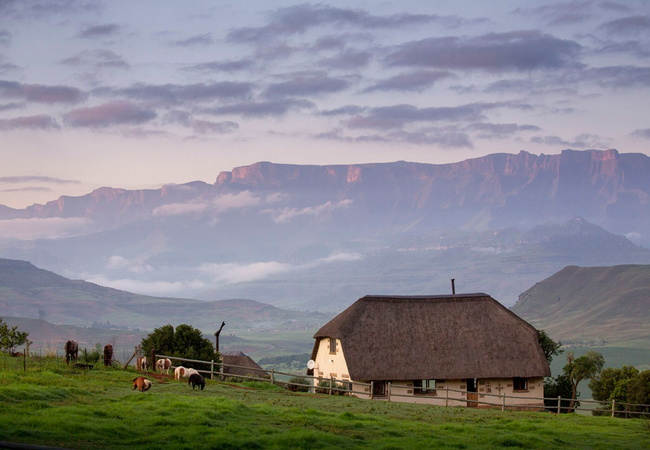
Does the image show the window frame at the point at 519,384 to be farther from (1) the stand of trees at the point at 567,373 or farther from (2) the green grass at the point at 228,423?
(2) the green grass at the point at 228,423

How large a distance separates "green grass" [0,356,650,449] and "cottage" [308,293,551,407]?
15958 mm

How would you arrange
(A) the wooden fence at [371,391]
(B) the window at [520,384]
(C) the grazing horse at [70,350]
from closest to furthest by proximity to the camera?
(C) the grazing horse at [70,350] → (A) the wooden fence at [371,391] → (B) the window at [520,384]

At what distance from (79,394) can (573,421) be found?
1940 centimetres

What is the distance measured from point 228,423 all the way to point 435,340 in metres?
30.4

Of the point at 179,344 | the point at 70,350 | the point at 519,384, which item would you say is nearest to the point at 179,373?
the point at 70,350

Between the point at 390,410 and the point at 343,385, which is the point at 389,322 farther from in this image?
the point at 390,410

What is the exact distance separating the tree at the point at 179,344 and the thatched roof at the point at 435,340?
876 cm

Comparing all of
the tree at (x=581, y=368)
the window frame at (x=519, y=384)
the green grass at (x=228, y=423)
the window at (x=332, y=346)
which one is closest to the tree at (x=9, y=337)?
the green grass at (x=228, y=423)

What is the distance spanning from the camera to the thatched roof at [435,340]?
4747cm

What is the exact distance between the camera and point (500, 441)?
22.1m

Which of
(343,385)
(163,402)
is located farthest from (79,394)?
(343,385)

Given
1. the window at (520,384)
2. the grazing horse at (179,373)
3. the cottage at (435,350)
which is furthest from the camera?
the window at (520,384)

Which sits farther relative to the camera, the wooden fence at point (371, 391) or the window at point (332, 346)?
the window at point (332, 346)

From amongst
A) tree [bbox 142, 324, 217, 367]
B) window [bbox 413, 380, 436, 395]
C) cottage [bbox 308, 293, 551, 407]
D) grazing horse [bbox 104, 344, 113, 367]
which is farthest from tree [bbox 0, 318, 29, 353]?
window [bbox 413, 380, 436, 395]
